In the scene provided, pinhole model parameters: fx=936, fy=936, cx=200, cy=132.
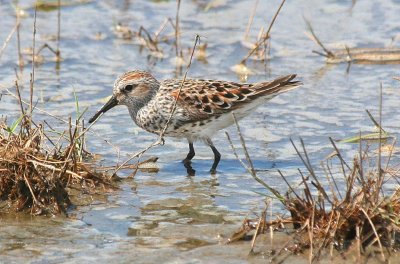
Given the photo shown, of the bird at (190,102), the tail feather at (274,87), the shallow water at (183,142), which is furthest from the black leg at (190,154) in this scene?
the tail feather at (274,87)

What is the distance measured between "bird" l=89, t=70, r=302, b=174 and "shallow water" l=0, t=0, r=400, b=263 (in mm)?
291

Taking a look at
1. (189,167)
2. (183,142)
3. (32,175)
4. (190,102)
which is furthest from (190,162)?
(32,175)

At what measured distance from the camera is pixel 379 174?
6457mm

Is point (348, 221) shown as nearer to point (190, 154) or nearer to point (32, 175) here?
point (32, 175)

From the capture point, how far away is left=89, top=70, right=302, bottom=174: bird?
32.6ft

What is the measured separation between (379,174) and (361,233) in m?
0.45

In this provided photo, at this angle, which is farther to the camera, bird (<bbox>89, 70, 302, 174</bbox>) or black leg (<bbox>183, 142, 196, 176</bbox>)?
bird (<bbox>89, 70, 302, 174</bbox>)

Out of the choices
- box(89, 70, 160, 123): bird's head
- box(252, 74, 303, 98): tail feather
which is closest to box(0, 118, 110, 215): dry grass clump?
box(89, 70, 160, 123): bird's head

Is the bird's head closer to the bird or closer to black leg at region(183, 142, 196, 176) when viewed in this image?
the bird

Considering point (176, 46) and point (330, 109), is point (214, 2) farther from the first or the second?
point (330, 109)

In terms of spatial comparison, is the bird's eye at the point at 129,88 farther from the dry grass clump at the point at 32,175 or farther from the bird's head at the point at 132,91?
the dry grass clump at the point at 32,175

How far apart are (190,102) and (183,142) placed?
2.99 ft

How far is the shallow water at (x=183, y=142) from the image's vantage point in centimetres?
721

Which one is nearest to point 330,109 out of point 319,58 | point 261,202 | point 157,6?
point 319,58
